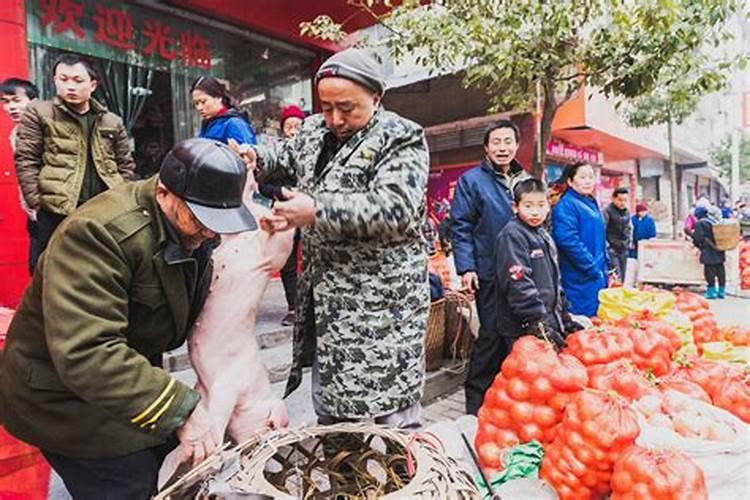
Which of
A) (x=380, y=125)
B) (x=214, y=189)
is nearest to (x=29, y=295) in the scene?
(x=214, y=189)

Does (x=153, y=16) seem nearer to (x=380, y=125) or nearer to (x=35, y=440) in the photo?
(x=380, y=125)

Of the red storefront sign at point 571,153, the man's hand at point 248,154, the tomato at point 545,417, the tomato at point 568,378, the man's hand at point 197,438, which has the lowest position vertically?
the tomato at point 545,417

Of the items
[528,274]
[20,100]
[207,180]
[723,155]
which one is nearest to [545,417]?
[528,274]

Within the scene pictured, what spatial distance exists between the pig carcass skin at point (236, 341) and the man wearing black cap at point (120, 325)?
2.5 inches

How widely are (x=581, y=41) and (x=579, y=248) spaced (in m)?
2.06

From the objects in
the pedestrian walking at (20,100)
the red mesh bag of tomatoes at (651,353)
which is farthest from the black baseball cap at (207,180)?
the pedestrian walking at (20,100)

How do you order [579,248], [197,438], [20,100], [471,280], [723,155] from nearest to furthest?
[197,438]
[471,280]
[20,100]
[579,248]
[723,155]

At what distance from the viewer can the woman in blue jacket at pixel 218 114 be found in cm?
291

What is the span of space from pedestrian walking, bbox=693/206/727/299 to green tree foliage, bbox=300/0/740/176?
4.38 metres

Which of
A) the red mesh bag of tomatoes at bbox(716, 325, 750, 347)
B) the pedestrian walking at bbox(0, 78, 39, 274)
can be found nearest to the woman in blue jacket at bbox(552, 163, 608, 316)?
the red mesh bag of tomatoes at bbox(716, 325, 750, 347)

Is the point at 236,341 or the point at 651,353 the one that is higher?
the point at 236,341

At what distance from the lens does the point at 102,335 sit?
1.28 m

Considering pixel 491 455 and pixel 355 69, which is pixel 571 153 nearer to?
pixel 491 455

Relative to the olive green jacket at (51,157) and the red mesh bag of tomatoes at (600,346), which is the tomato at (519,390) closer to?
the red mesh bag of tomatoes at (600,346)
